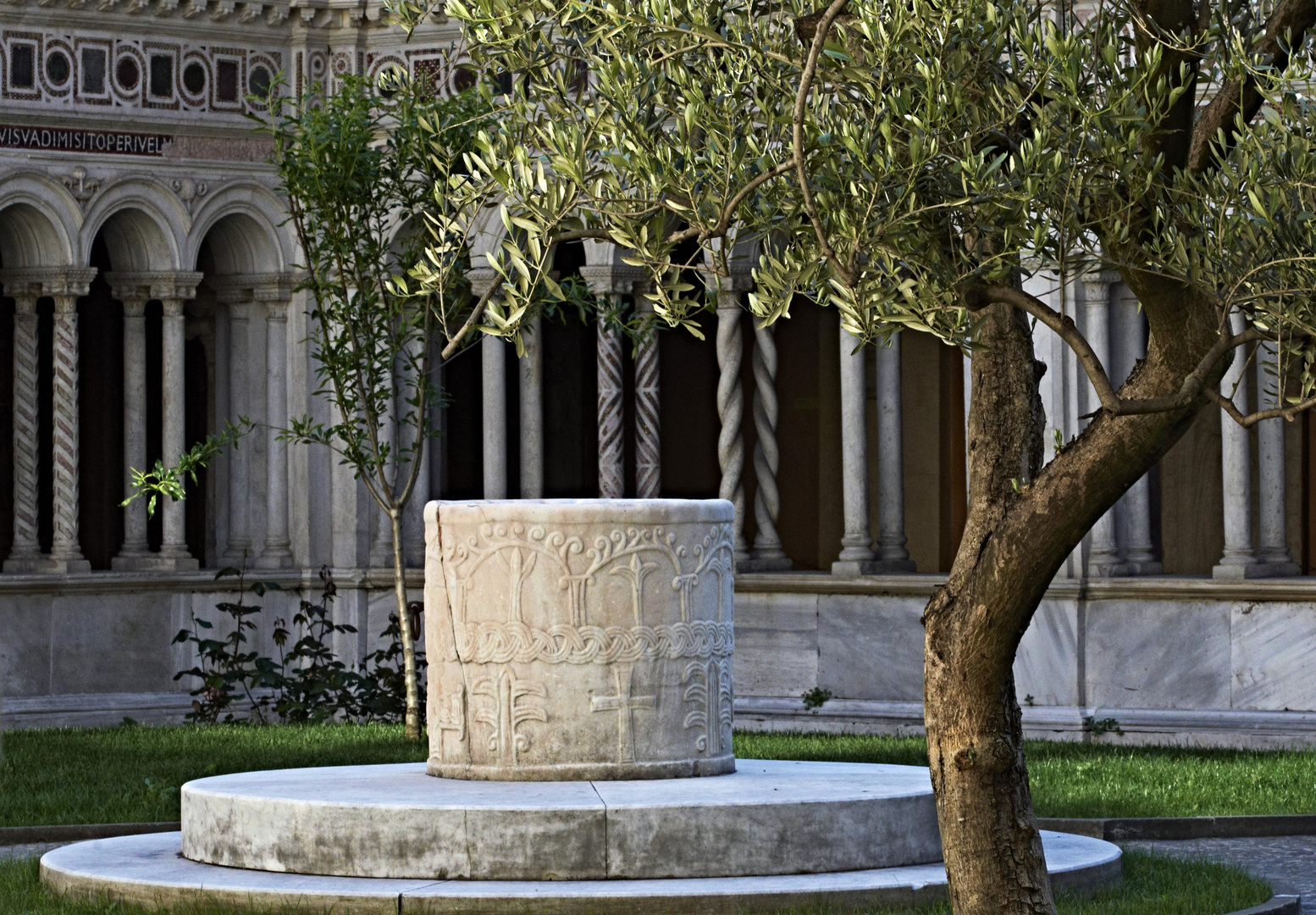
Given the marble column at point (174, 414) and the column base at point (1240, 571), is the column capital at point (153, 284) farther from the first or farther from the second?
the column base at point (1240, 571)

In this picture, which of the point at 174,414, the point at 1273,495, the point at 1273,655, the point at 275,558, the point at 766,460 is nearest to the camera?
the point at 1273,655

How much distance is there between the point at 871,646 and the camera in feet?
49.9

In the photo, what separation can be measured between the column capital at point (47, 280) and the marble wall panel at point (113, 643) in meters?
2.21

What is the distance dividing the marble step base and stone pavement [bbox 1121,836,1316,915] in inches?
29.2

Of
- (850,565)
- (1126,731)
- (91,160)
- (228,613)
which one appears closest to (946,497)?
(850,565)

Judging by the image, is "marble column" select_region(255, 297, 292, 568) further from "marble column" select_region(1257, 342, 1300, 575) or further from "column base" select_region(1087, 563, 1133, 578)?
"marble column" select_region(1257, 342, 1300, 575)

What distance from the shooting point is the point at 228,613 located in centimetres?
1650

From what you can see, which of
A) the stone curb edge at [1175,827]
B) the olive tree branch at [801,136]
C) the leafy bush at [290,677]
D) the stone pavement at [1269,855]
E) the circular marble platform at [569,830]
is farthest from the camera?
the leafy bush at [290,677]

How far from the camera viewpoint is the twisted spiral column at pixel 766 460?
52.7ft

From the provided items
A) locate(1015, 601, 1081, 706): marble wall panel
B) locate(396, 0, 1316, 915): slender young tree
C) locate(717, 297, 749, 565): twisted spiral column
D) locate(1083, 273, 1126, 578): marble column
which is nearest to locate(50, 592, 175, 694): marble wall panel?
locate(717, 297, 749, 565): twisted spiral column

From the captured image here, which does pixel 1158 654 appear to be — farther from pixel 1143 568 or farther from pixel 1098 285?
pixel 1098 285

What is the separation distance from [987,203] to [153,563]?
12.0m

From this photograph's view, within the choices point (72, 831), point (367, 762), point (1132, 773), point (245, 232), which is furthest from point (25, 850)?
point (245, 232)

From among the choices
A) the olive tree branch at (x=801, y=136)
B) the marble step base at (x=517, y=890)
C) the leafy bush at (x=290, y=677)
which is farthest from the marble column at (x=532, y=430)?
the olive tree branch at (x=801, y=136)
